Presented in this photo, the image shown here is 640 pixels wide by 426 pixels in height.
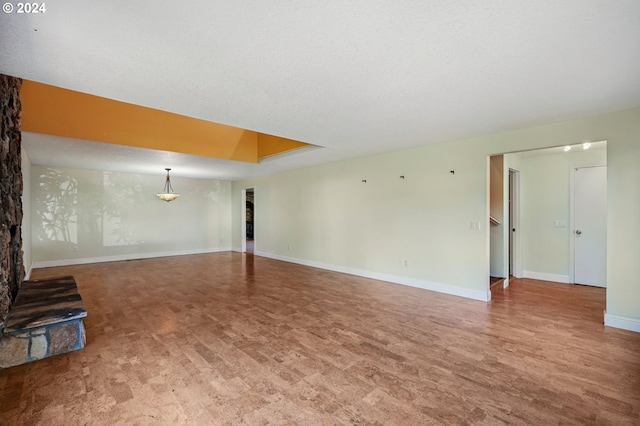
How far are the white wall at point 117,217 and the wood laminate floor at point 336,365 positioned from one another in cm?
389

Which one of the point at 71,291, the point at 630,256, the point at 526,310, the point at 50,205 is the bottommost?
the point at 526,310

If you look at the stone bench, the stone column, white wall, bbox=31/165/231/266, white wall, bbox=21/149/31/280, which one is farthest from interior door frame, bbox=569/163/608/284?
white wall, bbox=21/149/31/280

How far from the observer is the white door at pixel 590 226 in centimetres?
480

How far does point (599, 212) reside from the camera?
4.83 metres

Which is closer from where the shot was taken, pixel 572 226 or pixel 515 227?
pixel 572 226

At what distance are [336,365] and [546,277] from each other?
5186mm

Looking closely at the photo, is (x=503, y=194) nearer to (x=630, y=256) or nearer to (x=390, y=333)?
(x=630, y=256)

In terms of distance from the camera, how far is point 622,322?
3125 millimetres

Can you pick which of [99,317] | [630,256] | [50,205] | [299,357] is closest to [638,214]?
[630,256]

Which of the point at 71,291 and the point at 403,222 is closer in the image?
the point at 71,291

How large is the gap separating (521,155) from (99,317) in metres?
7.43

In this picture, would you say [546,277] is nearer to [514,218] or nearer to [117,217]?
[514,218]

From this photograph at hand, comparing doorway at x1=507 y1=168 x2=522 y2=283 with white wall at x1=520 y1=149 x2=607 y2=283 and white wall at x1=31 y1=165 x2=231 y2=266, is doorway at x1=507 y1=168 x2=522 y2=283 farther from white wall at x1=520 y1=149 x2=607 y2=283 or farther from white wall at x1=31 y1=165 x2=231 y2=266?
white wall at x1=31 y1=165 x2=231 y2=266

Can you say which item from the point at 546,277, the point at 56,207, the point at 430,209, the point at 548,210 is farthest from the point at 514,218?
the point at 56,207
